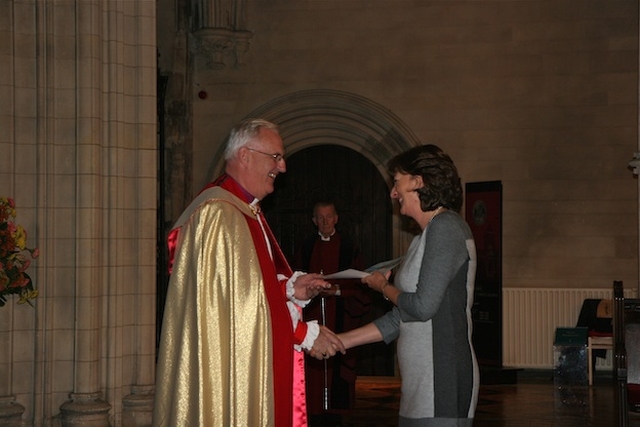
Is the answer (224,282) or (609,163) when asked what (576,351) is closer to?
(609,163)

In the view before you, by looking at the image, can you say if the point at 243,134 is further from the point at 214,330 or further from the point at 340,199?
the point at 340,199

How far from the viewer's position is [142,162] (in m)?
6.03

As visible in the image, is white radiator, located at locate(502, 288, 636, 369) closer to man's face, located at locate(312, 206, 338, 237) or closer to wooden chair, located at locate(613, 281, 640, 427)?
man's face, located at locate(312, 206, 338, 237)

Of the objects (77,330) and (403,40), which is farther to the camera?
(403,40)

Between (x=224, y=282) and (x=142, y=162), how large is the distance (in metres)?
2.40

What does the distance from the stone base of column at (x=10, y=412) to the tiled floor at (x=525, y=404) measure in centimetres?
304

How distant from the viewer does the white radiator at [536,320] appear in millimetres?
11000

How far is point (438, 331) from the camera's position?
3439 mm

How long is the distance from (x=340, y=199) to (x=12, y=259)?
6573 millimetres

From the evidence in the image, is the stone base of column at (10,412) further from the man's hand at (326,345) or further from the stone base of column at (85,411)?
the man's hand at (326,345)

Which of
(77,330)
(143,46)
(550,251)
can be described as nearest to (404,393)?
(77,330)

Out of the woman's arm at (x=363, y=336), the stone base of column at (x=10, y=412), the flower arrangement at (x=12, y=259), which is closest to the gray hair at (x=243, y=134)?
the woman's arm at (x=363, y=336)

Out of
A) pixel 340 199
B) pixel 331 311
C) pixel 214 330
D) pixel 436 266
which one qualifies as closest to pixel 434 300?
pixel 436 266

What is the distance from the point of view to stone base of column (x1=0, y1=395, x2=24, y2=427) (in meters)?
5.61
